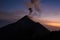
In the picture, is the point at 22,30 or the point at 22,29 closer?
the point at 22,30

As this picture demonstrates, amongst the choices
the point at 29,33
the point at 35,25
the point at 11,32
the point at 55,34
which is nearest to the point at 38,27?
the point at 35,25

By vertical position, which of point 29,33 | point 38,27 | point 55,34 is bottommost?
point 55,34

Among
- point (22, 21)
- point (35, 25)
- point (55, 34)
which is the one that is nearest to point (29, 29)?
point (35, 25)

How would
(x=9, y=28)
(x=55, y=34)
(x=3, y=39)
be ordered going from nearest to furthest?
(x=55, y=34) < (x=3, y=39) < (x=9, y=28)

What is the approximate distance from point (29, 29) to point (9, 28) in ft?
22.7

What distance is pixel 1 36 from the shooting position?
4800 centimetres

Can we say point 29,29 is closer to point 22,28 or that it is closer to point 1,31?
point 22,28

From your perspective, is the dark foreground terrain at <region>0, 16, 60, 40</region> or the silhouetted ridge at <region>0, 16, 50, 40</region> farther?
the silhouetted ridge at <region>0, 16, 50, 40</region>

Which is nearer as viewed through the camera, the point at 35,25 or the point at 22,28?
the point at 35,25

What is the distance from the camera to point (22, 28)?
178 ft

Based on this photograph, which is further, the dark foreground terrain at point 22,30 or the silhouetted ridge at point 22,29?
the silhouetted ridge at point 22,29

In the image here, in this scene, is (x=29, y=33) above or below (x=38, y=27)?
below

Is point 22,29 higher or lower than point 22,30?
higher

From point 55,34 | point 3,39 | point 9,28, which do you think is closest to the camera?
point 55,34
